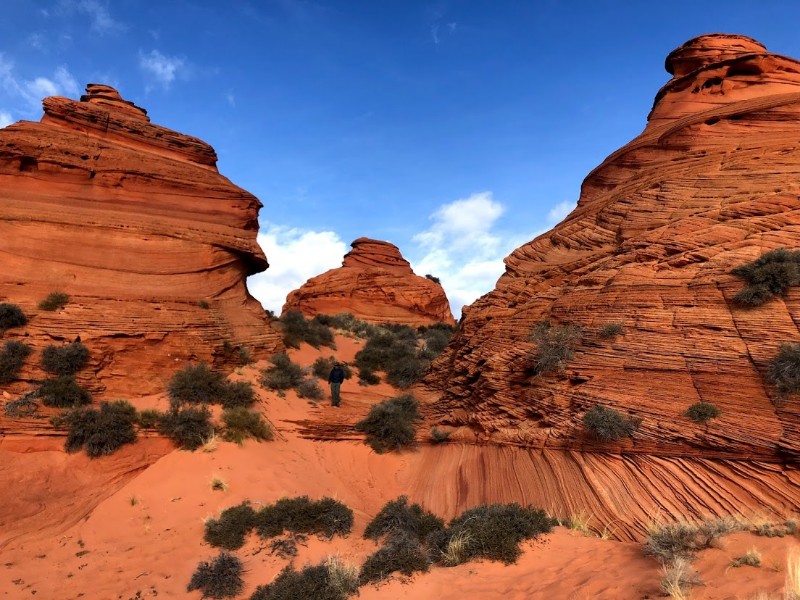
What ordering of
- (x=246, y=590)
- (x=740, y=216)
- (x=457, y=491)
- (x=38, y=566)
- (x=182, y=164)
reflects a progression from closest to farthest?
(x=246, y=590) < (x=38, y=566) < (x=740, y=216) < (x=457, y=491) < (x=182, y=164)

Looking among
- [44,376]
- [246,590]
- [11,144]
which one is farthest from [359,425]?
[11,144]

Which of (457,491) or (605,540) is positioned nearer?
(605,540)

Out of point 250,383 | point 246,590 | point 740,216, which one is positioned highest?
point 740,216

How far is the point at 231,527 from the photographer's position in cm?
779

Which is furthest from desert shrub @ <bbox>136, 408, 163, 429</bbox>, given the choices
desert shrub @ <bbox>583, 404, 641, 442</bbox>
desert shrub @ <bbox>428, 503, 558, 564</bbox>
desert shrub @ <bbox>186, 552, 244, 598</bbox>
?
desert shrub @ <bbox>583, 404, 641, 442</bbox>

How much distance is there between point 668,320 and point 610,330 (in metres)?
1.00

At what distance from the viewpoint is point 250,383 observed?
13.1m

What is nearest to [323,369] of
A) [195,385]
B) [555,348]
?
[195,385]

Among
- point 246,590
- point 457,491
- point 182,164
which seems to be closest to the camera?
point 246,590

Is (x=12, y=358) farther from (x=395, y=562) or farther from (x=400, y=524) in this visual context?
(x=395, y=562)

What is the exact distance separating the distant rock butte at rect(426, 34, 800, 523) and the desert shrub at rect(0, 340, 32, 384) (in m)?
10.7

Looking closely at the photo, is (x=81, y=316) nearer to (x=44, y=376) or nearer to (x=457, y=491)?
(x=44, y=376)

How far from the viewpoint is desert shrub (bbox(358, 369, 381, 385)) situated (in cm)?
1909

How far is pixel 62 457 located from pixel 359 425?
716 cm
